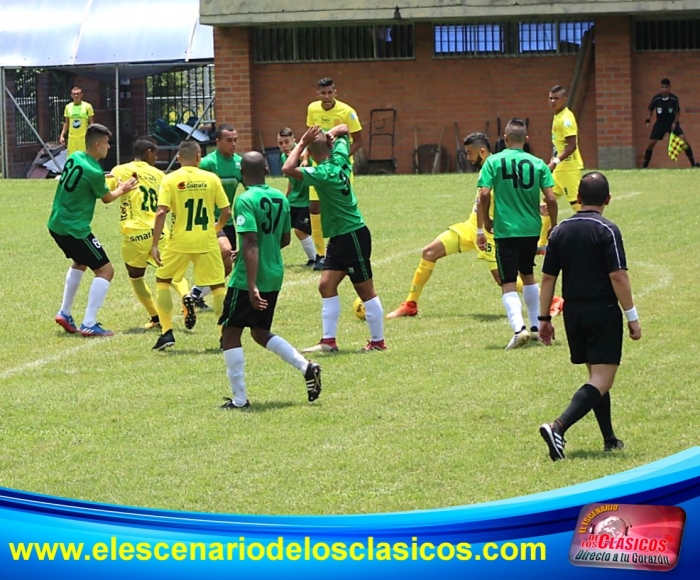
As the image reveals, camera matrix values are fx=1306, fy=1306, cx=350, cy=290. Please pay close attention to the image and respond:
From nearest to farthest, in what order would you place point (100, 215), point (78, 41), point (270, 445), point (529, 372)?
1. point (270, 445)
2. point (529, 372)
3. point (100, 215)
4. point (78, 41)

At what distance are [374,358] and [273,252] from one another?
7.26 feet

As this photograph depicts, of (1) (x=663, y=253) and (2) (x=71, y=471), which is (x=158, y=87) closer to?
(1) (x=663, y=253)

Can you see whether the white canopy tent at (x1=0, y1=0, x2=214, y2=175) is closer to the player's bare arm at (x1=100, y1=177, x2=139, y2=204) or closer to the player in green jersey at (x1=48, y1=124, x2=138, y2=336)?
the player in green jersey at (x1=48, y1=124, x2=138, y2=336)

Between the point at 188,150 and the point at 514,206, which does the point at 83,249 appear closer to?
the point at 188,150

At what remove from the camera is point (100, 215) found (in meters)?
23.3

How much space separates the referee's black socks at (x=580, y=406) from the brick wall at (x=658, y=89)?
967 inches

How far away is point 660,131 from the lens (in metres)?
29.8

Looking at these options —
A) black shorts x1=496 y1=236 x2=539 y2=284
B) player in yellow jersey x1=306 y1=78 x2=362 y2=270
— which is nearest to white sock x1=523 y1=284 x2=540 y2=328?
black shorts x1=496 y1=236 x2=539 y2=284

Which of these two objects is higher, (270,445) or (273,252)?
(273,252)

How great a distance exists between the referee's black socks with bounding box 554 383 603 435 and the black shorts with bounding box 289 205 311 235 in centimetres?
974

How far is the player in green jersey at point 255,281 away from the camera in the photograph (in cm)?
913

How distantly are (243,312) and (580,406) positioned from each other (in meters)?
2.82

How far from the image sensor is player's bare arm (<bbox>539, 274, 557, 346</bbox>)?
774cm

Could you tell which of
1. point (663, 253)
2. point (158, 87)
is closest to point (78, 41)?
point (158, 87)
